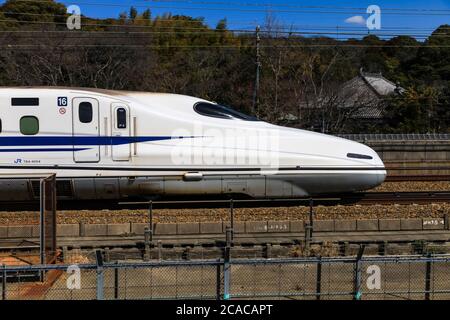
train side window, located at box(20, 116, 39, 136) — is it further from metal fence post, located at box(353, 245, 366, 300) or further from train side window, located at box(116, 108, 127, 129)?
metal fence post, located at box(353, 245, 366, 300)

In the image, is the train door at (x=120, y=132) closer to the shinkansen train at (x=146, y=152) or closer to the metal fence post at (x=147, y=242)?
the shinkansen train at (x=146, y=152)

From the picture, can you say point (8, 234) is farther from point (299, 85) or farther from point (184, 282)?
point (299, 85)

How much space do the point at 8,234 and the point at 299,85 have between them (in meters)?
24.1

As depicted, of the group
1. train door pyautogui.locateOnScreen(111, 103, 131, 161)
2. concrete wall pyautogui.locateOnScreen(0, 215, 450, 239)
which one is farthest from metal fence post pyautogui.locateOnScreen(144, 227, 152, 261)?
train door pyautogui.locateOnScreen(111, 103, 131, 161)

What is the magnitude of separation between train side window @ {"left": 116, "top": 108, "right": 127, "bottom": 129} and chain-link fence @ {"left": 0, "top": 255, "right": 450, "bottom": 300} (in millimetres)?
4716

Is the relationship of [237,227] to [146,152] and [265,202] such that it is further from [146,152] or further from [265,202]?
[146,152]

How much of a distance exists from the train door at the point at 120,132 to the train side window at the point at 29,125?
1719mm

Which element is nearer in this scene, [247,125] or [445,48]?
[247,125]

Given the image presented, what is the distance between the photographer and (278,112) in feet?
100

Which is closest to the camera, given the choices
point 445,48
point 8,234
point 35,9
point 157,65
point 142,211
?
point 8,234

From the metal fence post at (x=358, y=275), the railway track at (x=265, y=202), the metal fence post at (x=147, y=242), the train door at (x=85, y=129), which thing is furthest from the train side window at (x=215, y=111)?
the metal fence post at (x=358, y=275)

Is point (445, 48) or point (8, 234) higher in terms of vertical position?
point (445, 48)

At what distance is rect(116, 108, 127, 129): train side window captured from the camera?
41.3ft
